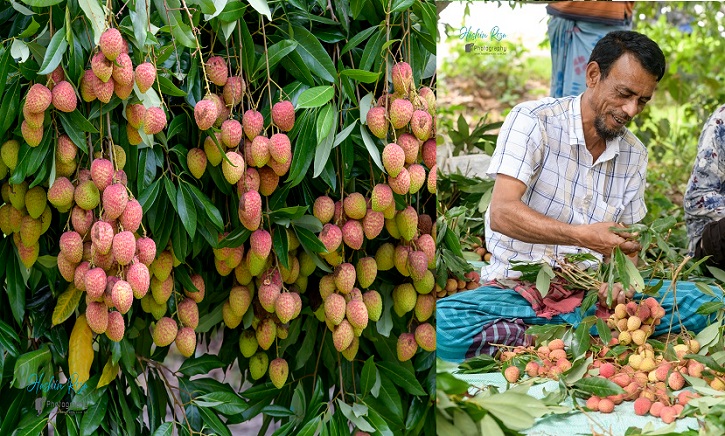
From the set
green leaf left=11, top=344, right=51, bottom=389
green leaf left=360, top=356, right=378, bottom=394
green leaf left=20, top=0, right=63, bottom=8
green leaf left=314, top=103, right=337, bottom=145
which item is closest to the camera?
green leaf left=20, top=0, right=63, bottom=8

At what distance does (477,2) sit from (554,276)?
1.69 feet

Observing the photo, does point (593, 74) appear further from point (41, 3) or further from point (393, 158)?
point (41, 3)

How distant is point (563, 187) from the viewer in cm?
153

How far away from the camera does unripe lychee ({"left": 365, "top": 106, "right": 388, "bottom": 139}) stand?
4.76 ft

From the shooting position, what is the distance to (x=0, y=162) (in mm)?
1390

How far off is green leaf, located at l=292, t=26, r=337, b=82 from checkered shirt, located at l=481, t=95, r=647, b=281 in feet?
1.11

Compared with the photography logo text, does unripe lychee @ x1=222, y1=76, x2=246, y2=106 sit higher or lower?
lower

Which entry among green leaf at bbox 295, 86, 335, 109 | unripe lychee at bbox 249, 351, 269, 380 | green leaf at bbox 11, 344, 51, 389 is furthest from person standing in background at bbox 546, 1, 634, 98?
green leaf at bbox 11, 344, 51, 389

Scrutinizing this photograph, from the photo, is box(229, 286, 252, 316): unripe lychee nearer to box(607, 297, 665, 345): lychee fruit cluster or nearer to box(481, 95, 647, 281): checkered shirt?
box(481, 95, 647, 281): checkered shirt

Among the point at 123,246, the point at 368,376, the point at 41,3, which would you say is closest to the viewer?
the point at 41,3

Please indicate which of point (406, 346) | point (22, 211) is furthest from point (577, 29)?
point (22, 211)

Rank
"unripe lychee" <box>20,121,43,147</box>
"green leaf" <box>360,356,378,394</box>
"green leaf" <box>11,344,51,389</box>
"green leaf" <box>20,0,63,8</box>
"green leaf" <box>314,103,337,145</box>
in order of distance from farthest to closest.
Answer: "green leaf" <box>360,356,378,394</box> → "green leaf" <box>11,344,51,389</box> → "green leaf" <box>314,103,337,145</box> → "unripe lychee" <box>20,121,43,147</box> → "green leaf" <box>20,0,63,8</box>

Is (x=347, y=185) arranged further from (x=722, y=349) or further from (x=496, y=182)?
(x=722, y=349)

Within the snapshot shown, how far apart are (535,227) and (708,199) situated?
12.5 inches
